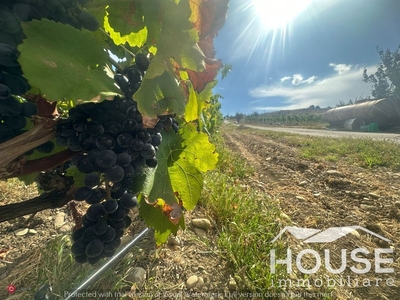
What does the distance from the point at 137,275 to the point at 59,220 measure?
4.21 feet

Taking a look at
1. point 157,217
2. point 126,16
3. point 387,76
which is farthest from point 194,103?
point 387,76

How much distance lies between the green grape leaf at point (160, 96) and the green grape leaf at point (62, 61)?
11cm

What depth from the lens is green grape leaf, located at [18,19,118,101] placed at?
0.59 m

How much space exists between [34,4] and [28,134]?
0.34 metres

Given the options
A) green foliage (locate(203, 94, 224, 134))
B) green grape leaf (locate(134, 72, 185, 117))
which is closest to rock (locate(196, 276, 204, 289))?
green grape leaf (locate(134, 72, 185, 117))

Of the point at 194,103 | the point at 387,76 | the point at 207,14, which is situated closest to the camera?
the point at 207,14

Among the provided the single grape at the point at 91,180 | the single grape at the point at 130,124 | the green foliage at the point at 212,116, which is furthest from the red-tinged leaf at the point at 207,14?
the green foliage at the point at 212,116

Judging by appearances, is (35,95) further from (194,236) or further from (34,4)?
(194,236)

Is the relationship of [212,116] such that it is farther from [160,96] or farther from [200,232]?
[160,96]

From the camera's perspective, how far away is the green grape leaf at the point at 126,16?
0.76 meters

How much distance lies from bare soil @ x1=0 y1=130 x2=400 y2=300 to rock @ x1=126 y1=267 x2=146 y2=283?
50mm

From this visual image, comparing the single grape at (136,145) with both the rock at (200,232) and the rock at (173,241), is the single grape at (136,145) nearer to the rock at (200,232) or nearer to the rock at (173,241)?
the rock at (173,241)

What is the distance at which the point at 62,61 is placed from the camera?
2.11 feet

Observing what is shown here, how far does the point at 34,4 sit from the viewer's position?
23.8 inches
